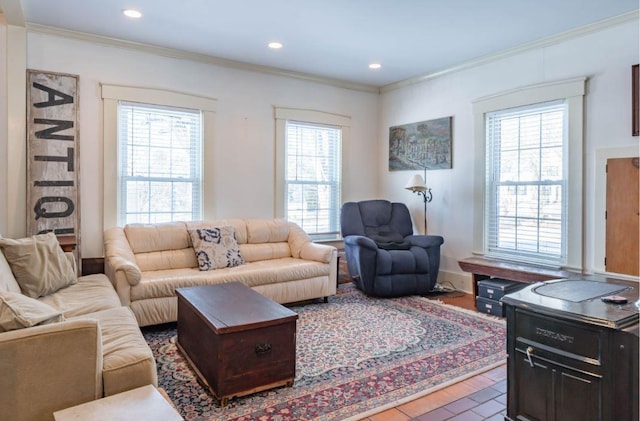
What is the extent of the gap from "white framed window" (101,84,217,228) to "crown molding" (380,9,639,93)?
266 cm

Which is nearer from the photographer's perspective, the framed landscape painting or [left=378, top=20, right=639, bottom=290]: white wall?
[left=378, top=20, right=639, bottom=290]: white wall

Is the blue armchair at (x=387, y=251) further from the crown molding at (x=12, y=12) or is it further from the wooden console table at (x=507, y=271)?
the crown molding at (x=12, y=12)

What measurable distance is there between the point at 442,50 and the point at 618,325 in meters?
3.58

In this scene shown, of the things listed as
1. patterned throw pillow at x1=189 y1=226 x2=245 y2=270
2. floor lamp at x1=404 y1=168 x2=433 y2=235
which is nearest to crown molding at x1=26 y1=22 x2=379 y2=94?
floor lamp at x1=404 y1=168 x2=433 y2=235

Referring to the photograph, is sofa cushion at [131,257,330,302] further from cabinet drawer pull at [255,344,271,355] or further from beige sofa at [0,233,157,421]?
beige sofa at [0,233,157,421]

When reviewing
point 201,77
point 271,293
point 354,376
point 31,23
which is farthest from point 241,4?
point 354,376

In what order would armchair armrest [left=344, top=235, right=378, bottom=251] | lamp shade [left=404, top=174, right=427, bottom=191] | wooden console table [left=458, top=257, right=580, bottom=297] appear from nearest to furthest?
wooden console table [left=458, top=257, right=580, bottom=297] → armchair armrest [left=344, top=235, right=378, bottom=251] → lamp shade [left=404, top=174, right=427, bottom=191]

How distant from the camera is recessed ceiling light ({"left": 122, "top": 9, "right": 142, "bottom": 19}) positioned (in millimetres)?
3445

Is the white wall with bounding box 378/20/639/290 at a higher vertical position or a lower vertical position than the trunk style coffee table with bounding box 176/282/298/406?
higher

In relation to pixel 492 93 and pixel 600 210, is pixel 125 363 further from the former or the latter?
pixel 492 93

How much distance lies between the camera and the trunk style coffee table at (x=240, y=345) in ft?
7.33

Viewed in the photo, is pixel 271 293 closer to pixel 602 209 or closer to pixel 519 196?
pixel 519 196

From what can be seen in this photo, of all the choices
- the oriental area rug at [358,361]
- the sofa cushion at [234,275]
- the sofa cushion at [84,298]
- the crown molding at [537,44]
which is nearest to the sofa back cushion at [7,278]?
the sofa cushion at [84,298]

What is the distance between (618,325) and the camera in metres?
1.50
